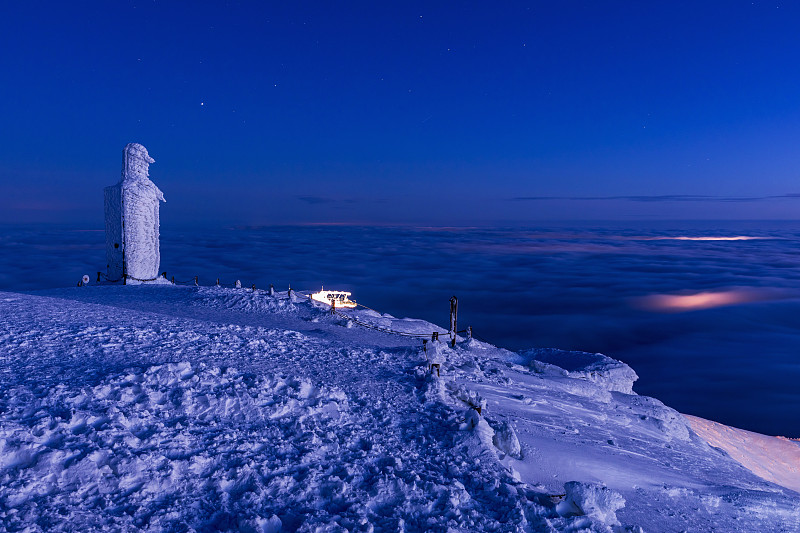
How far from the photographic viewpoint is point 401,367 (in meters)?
10.2

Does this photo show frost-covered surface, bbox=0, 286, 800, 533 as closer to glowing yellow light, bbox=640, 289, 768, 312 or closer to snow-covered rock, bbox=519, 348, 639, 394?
snow-covered rock, bbox=519, 348, 639, 394

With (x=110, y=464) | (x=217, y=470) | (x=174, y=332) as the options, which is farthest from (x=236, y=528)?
(x=174, y=332)

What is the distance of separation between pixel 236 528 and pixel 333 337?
363 inches

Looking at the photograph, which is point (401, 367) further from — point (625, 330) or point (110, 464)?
point (625, 330)

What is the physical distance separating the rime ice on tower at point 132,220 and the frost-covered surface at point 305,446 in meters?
11.8

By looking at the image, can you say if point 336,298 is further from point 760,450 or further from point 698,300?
point 698,300

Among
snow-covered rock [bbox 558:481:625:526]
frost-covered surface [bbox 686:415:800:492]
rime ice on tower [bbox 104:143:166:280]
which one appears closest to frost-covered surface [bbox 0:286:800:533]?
snow-covered rock [bbox 558:481:625:526]

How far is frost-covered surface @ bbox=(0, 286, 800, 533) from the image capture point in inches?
191

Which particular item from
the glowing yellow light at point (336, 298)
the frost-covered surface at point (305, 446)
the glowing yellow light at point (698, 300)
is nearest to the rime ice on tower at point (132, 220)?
the glowing yellow light at point (336, 298)

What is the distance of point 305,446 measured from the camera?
20.0 ft

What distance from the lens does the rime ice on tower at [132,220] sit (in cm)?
2269

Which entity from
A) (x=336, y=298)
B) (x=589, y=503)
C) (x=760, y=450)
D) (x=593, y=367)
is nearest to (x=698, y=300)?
(x=760, y=450)

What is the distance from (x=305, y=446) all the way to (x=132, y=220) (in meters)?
21.2

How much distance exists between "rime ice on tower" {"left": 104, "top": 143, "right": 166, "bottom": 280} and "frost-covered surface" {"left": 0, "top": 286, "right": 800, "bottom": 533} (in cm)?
1180
